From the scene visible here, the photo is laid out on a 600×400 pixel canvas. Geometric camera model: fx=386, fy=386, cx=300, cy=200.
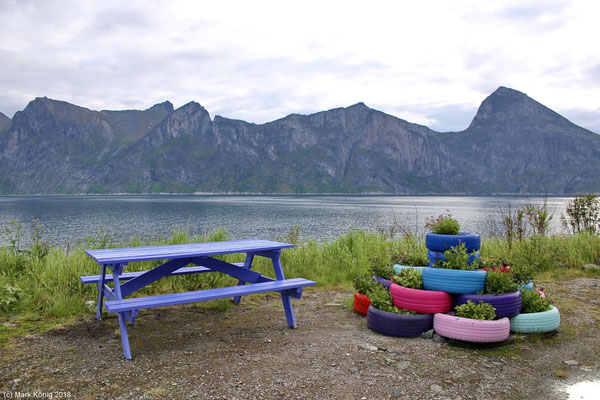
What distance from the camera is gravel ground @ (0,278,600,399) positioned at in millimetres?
3330

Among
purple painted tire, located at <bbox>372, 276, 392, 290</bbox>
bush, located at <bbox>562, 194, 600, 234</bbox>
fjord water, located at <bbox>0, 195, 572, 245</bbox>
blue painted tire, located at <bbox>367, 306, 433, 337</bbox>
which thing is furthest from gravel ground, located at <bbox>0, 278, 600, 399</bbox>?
bush, located at <bbox>562, 194, 600, 234</bbox>

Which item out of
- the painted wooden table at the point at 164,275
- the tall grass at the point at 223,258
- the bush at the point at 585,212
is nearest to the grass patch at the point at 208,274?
the tall grass at the point at 223,258

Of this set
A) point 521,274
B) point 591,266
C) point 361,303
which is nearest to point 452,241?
point 521,274

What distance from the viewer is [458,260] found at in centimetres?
503

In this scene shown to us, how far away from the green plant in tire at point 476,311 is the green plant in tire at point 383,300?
590 millimetres

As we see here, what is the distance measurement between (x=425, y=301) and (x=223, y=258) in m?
4.89

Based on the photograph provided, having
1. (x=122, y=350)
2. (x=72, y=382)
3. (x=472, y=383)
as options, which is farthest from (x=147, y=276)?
(x=472, y=383)

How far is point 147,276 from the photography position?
475 centimetres

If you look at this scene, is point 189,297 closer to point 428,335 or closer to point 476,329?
point 428,335

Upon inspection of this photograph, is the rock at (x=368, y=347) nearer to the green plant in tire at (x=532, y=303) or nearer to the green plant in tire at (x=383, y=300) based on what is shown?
the green plant in tire at (x=383, y=300)

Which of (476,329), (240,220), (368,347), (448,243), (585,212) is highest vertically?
(585,212)

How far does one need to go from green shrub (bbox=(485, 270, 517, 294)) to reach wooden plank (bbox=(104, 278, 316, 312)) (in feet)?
7.48

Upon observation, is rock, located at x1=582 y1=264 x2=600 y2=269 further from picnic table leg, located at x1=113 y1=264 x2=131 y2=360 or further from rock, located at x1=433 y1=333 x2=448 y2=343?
picnic table leg, located at x1=113 y1=264 x2=131 y2=360

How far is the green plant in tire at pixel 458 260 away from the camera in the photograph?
5004mm
